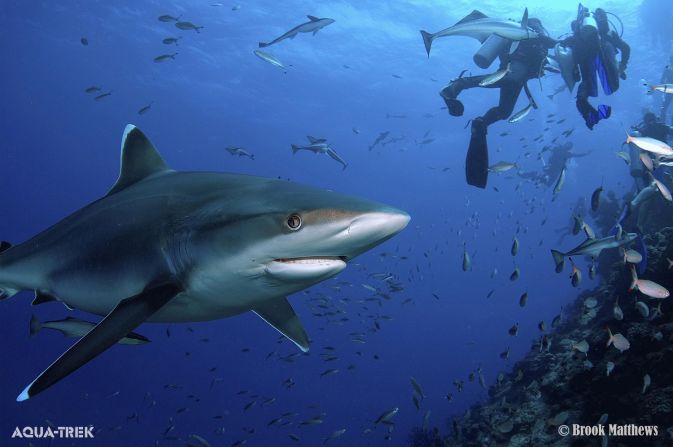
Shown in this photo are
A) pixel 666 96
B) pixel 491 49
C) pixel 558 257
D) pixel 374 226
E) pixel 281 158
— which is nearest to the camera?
pixel 374 226

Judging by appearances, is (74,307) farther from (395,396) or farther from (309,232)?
(395,396)

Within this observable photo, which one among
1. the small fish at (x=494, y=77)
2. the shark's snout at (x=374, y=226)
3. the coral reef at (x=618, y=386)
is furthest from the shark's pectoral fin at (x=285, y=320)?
the small fish at (x=494, y=77)

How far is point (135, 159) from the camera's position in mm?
3770

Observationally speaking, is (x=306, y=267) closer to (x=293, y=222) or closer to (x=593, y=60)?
(x=293, y=222)

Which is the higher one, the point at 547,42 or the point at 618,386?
the point at 547,42

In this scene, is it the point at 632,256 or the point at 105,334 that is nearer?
the point at 105,334

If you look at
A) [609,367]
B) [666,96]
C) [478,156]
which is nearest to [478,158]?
[478,156]

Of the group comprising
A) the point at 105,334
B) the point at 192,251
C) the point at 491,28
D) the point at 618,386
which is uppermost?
the point at 491,28

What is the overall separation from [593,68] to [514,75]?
5.78ft

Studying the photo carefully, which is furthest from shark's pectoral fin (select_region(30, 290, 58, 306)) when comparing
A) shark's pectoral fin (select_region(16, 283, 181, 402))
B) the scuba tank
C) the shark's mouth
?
the scuba tank

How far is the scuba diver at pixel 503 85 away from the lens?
22.7 ft

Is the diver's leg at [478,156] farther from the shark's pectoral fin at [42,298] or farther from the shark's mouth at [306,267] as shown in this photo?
the shark's pectoral fin at [42,298]

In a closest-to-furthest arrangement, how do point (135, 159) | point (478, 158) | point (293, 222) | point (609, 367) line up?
point (293, 222), point (135, 159), point (609, 367), point (478, 158)

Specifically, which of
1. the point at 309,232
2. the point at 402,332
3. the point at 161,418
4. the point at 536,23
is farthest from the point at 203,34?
the point at 402,332
